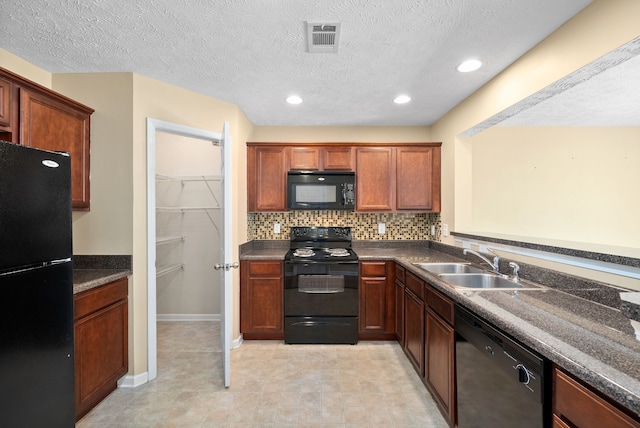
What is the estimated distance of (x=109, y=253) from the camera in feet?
7.43

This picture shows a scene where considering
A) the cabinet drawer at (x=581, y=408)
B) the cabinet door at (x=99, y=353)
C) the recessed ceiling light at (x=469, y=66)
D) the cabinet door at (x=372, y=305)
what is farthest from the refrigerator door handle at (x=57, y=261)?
the recessed ceiling light at (x=469, y=66)

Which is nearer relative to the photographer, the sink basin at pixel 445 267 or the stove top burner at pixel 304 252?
the sink basin at pixel 445 267

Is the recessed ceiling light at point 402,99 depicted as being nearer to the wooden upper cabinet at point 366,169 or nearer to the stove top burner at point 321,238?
the wooden upper cabinet at point 366,169

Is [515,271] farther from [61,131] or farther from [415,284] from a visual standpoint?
[61,131]

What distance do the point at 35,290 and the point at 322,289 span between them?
7.24 feet

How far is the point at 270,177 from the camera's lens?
340 centimetres

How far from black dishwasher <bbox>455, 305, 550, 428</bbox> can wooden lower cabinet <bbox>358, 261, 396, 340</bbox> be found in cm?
135

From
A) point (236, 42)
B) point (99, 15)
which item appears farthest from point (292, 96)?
point (99, 15)

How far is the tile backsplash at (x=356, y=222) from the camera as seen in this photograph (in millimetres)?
3639

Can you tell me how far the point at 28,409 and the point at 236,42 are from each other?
2172 mm

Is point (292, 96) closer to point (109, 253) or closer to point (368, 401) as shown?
point (109, 253)

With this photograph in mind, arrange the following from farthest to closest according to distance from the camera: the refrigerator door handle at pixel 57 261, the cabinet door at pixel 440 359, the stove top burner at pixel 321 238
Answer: the stove top burner at pixel 321 238
the cabinet door at pixel 440 359
the refrigerator door handle at pixel 57 261

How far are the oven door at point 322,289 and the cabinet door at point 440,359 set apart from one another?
97 cm

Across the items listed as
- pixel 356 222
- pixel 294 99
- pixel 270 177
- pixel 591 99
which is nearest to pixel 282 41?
pixel 294 99
